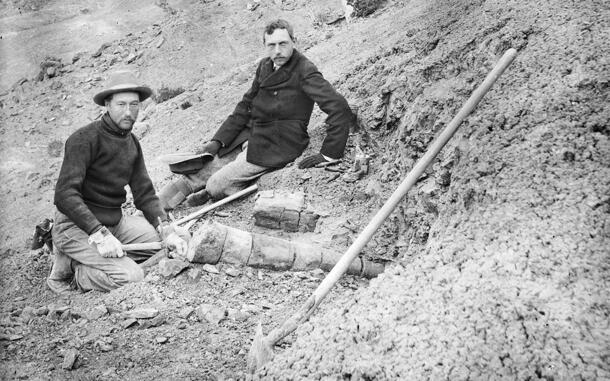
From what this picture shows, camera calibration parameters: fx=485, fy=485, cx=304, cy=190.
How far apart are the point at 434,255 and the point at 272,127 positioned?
3039 mm

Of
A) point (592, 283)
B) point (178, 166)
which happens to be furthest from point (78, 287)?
point (592, 283)

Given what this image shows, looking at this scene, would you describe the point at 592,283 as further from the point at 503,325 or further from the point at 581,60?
the point at 581,60

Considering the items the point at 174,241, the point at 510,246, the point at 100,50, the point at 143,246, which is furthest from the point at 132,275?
the point at 100,50

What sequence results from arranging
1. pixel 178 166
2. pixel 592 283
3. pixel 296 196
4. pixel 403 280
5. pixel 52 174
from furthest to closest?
pixel 52 174
pixel 178 166
pixel 296 196
pixel 403 280
pixel 592 283

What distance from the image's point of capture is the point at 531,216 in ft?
7.07

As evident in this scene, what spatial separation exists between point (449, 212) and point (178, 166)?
3.36 meters

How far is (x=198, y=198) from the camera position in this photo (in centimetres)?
528

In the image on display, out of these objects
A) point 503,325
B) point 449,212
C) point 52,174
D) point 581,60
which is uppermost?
point 581,60

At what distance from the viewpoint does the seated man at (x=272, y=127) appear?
468 cm

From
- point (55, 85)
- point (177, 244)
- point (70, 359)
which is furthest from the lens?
point (55, 85)

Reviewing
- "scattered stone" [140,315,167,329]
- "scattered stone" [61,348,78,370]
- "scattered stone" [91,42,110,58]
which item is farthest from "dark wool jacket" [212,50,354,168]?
"scattered stone" [91,42,110,58]

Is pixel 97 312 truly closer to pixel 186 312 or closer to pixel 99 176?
pixel 186 312

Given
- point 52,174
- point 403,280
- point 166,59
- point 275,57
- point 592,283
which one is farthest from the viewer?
point 166,59

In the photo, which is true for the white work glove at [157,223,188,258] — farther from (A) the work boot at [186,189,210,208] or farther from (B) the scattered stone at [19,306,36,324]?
(A) the work boot at [186,189,210,208]
